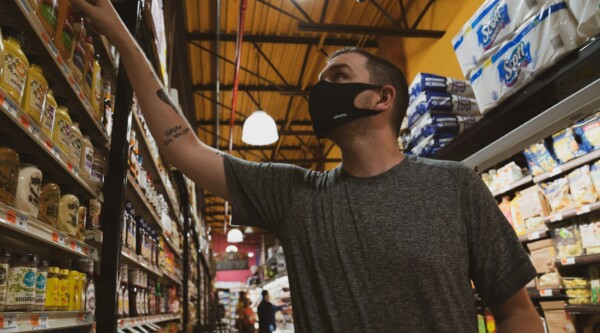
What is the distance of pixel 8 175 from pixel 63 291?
583mm

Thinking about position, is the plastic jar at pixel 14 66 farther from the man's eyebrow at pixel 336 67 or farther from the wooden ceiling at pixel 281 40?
the wooden ceiling at pixel 281 40

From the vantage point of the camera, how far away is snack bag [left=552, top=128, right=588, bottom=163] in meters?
3.16

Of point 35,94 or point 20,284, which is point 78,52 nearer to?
point 35,94

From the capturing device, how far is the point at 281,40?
27.0 feet

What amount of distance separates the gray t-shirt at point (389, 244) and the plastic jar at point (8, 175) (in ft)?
2.06

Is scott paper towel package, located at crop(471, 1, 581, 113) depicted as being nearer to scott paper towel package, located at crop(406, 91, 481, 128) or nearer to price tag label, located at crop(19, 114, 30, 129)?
scott paper towel package, located at crop(406, 91, 481, 128)

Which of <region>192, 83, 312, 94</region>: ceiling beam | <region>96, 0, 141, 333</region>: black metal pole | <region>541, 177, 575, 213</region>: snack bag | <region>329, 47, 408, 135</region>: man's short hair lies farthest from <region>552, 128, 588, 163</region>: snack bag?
<region>192, 83, 312, 94</region>: ceiling beam

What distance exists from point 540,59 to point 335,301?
83.5 inches

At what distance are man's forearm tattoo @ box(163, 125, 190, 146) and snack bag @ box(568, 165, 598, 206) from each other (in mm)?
2789

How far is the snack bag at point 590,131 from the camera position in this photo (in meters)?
3.00

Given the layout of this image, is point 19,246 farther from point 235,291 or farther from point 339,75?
point 235,291

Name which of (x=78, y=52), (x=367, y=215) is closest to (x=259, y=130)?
(x=78, y=52)

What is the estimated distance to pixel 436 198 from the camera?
1.34 m

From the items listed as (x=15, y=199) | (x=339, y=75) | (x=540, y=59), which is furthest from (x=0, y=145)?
(x=540, y=59)
